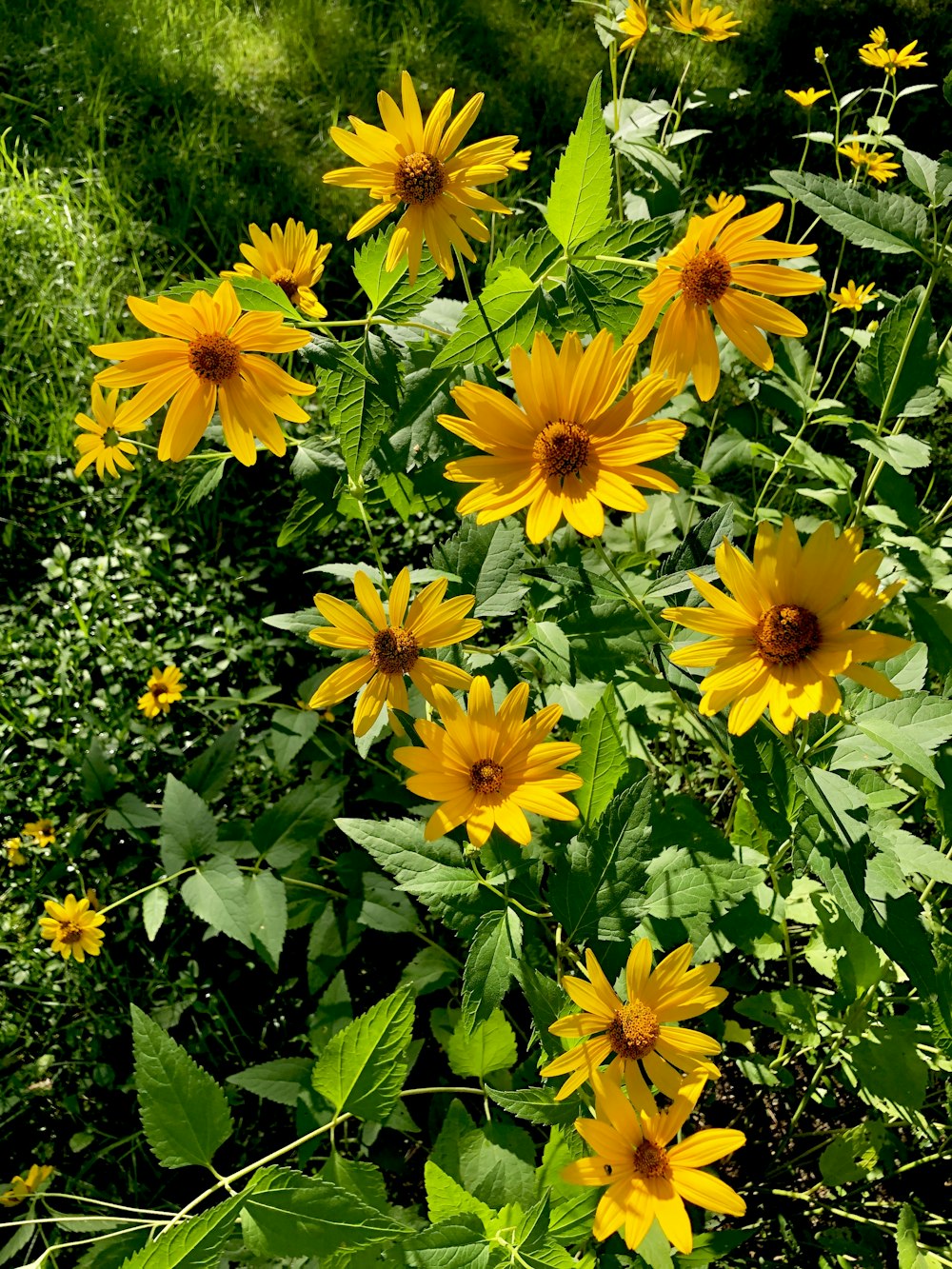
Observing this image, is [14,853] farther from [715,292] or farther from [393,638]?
[715,292]

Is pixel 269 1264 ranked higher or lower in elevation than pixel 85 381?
lower

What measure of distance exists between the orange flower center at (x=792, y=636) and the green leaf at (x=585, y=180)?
0.43 meters

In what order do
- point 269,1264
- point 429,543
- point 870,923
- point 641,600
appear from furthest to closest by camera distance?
point 429,543 < point 269,1264 < point 641,600 < point 870,923

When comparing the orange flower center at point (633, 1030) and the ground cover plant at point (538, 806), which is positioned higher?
the ground cover plant at point (538, 806)

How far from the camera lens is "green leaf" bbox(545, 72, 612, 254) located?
0.93 metres

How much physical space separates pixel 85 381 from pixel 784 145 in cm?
237

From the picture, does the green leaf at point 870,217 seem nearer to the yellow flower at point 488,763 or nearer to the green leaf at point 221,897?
the yellow flower at point 488,763

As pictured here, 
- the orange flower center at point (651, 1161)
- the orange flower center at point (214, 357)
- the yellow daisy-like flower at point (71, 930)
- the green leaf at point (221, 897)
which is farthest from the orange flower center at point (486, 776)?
the yellow daisy-like flower at point (71, 930)

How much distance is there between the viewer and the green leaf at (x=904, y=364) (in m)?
1.16

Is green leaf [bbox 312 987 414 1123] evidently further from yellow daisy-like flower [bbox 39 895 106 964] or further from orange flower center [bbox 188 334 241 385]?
yellow daisy-like flower [bbox 39 895 106 964]

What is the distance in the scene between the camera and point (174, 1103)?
110 centimetres

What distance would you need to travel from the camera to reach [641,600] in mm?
1099

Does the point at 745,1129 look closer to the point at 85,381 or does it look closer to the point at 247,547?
the point at 247,547

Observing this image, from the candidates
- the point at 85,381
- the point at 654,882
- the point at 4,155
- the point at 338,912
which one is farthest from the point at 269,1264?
the point at 4,155
